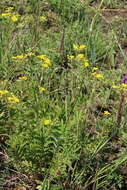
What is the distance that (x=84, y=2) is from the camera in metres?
4.25

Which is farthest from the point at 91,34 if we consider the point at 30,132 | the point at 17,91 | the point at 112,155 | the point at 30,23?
the point at 30,132

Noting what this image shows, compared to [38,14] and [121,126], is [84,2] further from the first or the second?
[121,126]

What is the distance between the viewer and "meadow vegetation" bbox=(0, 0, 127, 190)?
7.00 feet

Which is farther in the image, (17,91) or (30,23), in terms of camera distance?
(30,23)

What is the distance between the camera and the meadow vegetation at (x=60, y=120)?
2135 mm

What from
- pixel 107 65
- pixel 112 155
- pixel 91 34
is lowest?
pixel 112 155

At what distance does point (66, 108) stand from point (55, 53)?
1063 mm

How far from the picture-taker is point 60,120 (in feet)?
8.03

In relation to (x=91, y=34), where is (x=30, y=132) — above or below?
below

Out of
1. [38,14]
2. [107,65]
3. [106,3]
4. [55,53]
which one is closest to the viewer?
[55,53]

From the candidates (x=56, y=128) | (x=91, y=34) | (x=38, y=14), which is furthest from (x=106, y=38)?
(x=56, y=128)

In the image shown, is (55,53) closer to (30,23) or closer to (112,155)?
(30,23)

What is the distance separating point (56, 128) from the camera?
86.7 inches

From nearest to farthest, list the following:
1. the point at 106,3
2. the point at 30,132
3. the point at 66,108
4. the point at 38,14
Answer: the point at 30,132 → the point at 66,108 → the point at 38,14 → the point at 106,3
